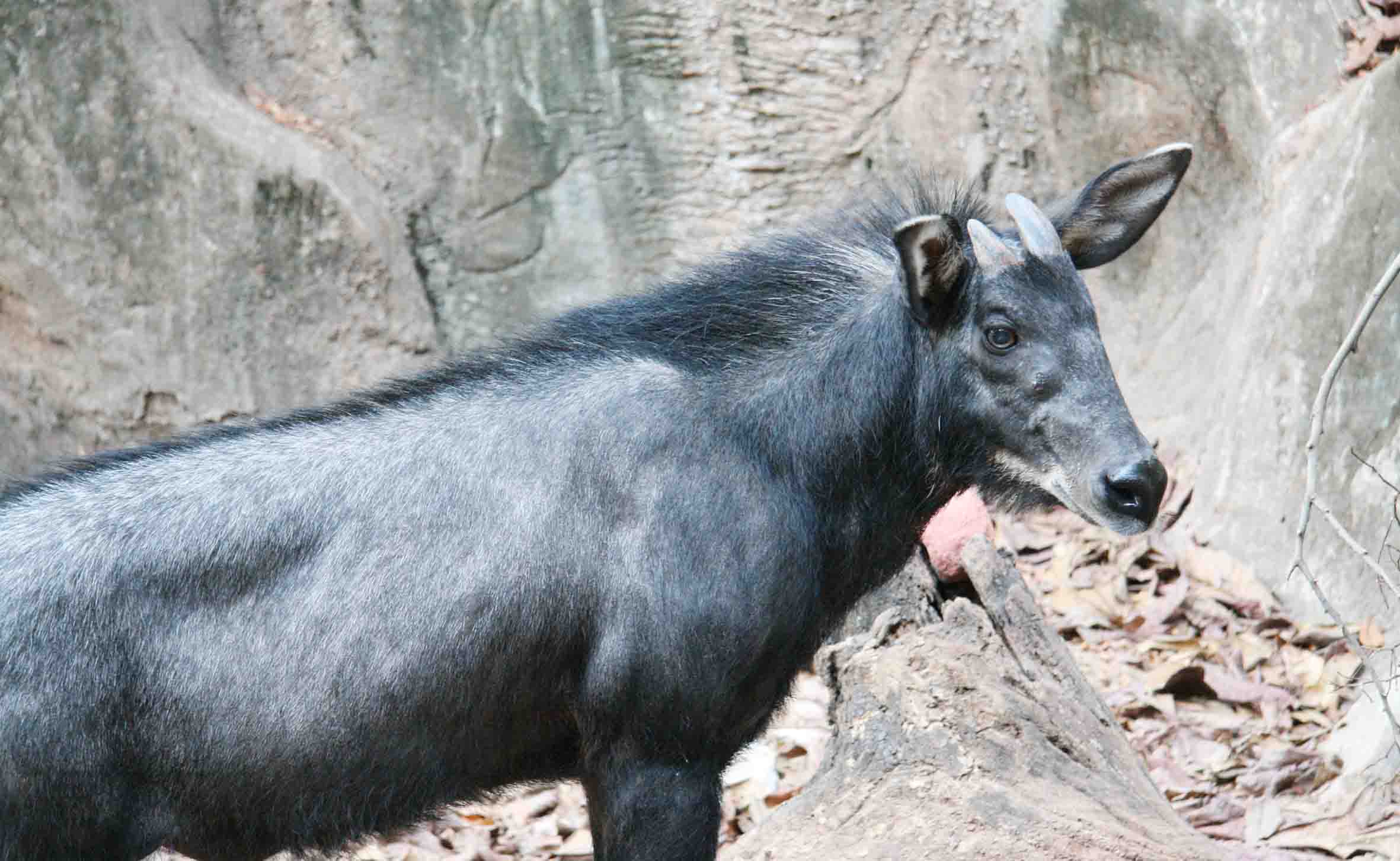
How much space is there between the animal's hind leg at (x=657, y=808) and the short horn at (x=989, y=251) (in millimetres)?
1720

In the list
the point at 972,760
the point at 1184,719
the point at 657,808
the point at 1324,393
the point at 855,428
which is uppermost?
the point at 1324,393

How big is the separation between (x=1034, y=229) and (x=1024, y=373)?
1.44ft

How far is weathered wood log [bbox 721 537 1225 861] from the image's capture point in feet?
16.1

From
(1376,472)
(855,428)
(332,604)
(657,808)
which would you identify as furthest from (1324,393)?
(332,604)

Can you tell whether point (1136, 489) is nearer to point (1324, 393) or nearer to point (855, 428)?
point (1324, 393)

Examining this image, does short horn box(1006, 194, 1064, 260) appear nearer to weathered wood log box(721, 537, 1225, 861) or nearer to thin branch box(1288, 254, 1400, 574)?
thin branch box(1288, 254, 1400, 574)

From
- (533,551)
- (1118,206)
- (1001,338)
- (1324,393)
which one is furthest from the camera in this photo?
(1118,206)

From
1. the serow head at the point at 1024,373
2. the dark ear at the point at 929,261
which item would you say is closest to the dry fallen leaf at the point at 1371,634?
the serow head at the point at 1024,373

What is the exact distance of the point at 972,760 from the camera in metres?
5.14

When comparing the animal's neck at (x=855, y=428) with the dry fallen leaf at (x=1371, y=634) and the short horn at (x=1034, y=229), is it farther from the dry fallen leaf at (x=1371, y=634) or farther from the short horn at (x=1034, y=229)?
the dry fallen leaf at (x=1371, y=634)

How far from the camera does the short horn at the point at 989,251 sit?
4684 millimetres

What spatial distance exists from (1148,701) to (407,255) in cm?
469

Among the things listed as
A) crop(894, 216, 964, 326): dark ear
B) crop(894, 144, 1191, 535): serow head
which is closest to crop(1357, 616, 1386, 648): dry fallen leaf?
crop(894, 144, 1191, 535): serow head

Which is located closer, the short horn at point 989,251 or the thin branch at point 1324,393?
the thin branch at point 1324,393
